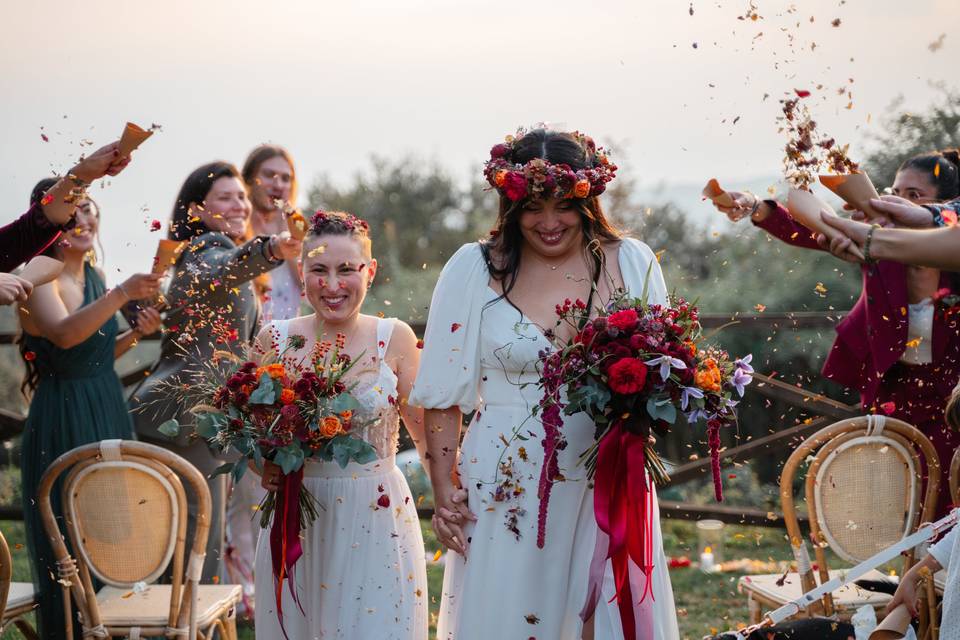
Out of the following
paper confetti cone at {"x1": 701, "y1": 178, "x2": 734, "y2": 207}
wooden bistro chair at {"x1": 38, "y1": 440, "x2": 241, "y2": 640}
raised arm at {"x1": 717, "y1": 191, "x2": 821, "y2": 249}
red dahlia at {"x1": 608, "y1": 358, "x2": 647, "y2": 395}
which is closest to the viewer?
red dahlia at {"x1": 608, "y1": 358, "x2": 647, "y2": 395}

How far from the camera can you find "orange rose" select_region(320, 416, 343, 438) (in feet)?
11.3

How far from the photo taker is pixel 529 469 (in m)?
3.40

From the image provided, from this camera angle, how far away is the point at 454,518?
344cm

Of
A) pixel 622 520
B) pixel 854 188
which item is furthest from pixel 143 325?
pixel 854 188

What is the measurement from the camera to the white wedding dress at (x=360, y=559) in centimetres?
371

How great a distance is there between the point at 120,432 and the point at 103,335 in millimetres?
457

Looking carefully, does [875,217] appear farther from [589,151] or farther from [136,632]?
[136,632]

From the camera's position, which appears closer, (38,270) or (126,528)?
(126,528)

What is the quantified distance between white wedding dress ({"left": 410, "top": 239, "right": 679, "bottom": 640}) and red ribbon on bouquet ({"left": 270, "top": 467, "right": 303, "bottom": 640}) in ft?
1.67

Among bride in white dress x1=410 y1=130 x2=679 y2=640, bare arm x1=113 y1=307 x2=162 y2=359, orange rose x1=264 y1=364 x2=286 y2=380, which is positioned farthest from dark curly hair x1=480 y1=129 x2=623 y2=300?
bare arm x1=113 y1=307 x2=162 y2=359

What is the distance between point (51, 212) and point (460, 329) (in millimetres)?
1687

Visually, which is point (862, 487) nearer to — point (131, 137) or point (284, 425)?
point (284, 425)

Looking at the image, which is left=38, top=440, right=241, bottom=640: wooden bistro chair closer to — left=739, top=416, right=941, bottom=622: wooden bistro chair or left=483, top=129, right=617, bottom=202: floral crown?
left=483, top=129, right=617, bottom=202: floral crown

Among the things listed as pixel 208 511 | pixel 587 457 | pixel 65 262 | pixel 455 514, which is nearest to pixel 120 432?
pixel 65 262
